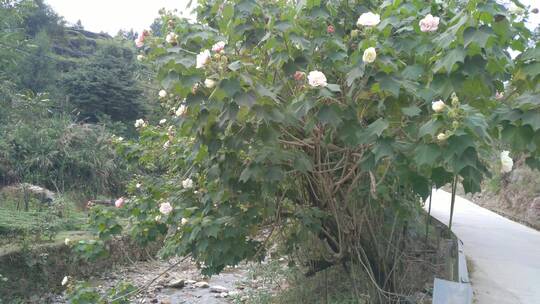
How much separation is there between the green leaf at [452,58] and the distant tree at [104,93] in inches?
661

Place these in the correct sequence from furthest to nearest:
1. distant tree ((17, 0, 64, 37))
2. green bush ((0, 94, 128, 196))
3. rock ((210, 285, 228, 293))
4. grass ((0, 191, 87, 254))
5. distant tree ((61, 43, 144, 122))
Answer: distant tree ((17, 0, 64, 37)), distant tree ((61, 43, 144, 122)), green bush ((0, 94, 128, 196)), rock ((210, 285, 228, 293)), grass ((0, 191, 87, 254))

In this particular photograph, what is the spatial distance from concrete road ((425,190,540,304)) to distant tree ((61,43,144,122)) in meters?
12.1

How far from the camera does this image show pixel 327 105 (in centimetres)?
246

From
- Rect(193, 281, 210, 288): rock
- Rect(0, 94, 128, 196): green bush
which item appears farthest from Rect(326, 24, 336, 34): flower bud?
Rect(0, 94, 128, 196): green bush

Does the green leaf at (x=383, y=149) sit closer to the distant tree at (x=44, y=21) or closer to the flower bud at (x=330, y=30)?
the flower bud at (x=330, y=30)

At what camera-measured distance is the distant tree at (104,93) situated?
1786 centimetres

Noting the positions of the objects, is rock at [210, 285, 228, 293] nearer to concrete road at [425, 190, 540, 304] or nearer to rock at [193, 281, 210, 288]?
rock at [193, 281, 210, 288]

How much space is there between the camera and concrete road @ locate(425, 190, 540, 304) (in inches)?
194

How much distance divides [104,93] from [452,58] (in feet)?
56.8

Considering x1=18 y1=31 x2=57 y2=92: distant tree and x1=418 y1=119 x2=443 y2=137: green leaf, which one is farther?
x1=18 y1=31 x2=57 y2=92: distant tree

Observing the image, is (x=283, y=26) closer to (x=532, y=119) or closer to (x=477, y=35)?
(x=477, y=35)

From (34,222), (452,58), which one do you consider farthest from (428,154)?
(34,222)

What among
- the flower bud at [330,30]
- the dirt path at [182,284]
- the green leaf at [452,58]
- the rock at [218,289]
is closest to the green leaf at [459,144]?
the green leaf at [452,58]

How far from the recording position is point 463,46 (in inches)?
79.5
